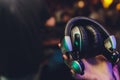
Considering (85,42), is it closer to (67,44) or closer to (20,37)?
(67,44)

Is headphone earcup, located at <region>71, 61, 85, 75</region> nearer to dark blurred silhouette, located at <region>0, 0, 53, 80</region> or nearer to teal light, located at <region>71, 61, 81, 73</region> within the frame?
teal light, located at <region>71, 61, 81, 73</region>

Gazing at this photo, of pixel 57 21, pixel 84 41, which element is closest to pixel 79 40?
pixel 84 41

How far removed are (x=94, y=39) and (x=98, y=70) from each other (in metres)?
0.07

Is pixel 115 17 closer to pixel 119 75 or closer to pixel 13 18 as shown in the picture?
pixel 13 18

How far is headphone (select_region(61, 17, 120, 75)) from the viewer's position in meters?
0.83

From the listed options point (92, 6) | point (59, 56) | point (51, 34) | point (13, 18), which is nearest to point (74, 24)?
point (59, 56)

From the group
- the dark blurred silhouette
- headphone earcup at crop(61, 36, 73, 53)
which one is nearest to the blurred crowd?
the dark blurred silhouette

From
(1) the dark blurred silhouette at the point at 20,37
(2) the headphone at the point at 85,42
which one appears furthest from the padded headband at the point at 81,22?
(1) the dark blurred silhouette at the point at 20,37

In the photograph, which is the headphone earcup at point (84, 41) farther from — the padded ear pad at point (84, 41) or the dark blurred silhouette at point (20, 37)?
the dark blurred silhouette at point (20, 37)

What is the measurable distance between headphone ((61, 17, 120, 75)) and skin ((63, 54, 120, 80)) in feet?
0.04

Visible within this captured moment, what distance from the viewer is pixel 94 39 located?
84 centimetres

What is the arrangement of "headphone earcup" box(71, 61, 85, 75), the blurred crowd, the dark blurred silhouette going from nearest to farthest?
"headphone earcup" box(71, 61, 85, 75) → the blurred crowd → the dark blurred silhouette

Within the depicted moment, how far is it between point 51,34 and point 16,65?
67 cm

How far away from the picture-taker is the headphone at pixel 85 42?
834mm
